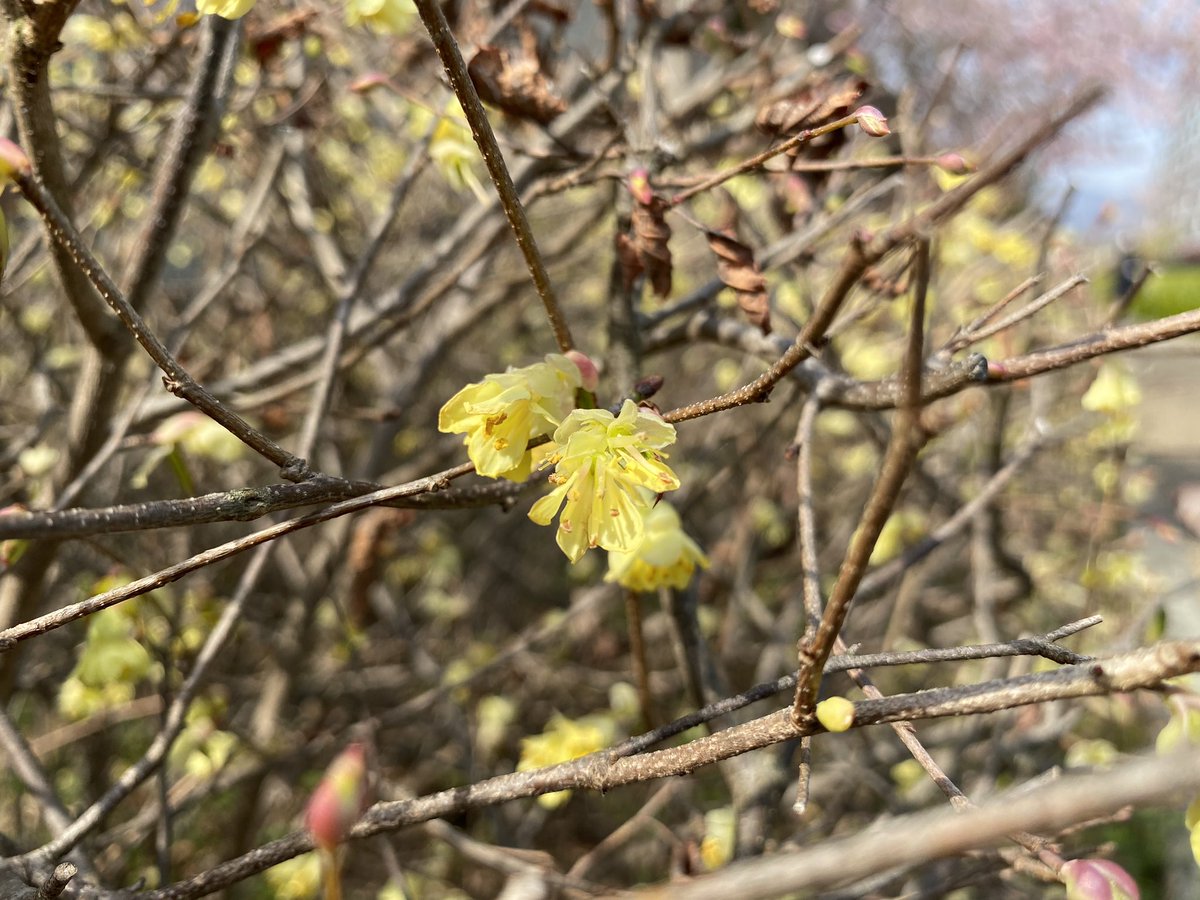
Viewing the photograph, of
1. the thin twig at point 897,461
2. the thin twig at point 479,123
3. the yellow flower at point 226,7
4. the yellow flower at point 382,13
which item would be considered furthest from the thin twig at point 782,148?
the yellow flower at point 382,13

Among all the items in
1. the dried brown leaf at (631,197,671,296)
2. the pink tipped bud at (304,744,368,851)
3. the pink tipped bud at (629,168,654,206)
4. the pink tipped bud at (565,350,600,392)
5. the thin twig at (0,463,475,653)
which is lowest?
the pink tipped bud at (304,744,368,851)

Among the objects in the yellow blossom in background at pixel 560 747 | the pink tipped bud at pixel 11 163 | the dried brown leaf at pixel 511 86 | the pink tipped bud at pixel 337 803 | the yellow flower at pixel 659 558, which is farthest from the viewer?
the yellow blossom in background at pixel 560 747

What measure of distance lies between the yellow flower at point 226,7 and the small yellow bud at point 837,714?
1.19 metres

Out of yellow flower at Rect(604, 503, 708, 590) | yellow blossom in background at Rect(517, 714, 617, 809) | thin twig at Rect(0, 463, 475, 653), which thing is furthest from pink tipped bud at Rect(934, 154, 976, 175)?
yellow blossom in background at Rect(517, 714, 617, 809)

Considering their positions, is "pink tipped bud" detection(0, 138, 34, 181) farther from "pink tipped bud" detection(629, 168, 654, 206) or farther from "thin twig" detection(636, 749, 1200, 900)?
"thin twig" detection(636, 749, 1200, 900)

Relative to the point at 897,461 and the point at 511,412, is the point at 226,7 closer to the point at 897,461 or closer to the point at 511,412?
the point at 511,412

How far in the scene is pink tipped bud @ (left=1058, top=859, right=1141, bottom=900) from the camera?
0.92 m

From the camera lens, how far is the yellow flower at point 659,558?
1521 millimetres

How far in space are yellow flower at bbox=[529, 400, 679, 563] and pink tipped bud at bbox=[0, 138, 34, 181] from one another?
0.65 metres

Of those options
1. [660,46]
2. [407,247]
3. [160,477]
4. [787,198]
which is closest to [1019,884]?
[787,198]

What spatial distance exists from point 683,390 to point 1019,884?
282 cm

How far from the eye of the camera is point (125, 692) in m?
2.69

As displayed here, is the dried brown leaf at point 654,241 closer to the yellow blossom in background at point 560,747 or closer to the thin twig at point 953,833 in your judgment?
the thin twig at point 953,833

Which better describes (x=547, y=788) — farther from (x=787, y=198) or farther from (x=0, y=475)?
(x=0, y=475)
